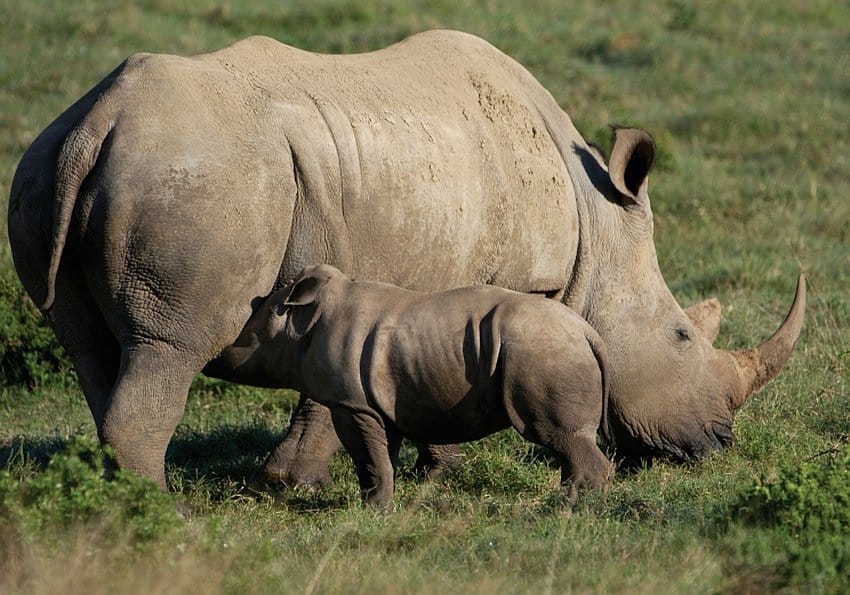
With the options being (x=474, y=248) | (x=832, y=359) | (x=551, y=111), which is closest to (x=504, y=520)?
(x=474, y=248)

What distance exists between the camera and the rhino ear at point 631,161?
7867 mm

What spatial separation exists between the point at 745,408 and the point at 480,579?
3705 millimetres

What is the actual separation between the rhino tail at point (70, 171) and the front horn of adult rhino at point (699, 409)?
10.1 ft

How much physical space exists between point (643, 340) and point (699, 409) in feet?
1.49

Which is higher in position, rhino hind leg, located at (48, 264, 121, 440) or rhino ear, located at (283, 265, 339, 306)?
rhino ear, located at (283, 265, 339, 306)

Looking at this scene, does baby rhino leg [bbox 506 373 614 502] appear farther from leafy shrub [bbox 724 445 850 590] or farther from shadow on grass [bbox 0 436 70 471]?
shadow on grass [bbox 0 436 70 471]

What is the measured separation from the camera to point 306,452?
7.34 m

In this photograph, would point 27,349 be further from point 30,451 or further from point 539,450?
point 539,450

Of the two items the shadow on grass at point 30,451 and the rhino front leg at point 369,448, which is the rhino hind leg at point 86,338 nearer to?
the shadow on grass at point 30,451

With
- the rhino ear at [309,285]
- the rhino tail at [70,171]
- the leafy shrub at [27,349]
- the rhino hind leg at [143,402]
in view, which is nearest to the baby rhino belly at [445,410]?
the rhino ear at [309,285]

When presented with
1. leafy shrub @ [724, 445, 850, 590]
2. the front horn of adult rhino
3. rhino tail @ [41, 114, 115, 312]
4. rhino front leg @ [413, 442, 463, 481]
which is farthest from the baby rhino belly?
rhino tail @ [41, 114, 115, 312]

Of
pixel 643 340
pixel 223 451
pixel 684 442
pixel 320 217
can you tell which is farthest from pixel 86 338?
pixel 684 442

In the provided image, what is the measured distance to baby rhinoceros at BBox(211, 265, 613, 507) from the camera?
6542 mm

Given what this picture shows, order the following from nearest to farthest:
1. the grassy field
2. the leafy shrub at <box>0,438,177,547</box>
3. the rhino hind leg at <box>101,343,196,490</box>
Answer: the grassy field < the leafy shrub at <box>0,438,177,547</box> < the rhino hind leg at <box>101,343,196,490</box>
